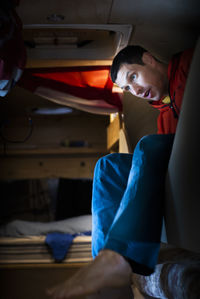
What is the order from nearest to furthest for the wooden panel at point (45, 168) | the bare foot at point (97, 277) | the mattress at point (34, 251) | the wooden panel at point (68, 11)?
the bare foot at point (97, 277) < the wooden panel at point (68, 11) < the mattress at point (34, 251) < the wooden panel at point (45, 168)

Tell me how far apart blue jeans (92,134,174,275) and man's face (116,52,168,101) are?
64mm

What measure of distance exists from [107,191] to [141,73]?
0.20 meters

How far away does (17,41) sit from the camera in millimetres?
404

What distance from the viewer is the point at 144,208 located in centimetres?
36

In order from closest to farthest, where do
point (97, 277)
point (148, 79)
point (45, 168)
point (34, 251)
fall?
point (97, 277)
point (148, 79)
point (34, 251)
point (45, 168)

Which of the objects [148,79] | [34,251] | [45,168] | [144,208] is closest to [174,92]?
[148,79]

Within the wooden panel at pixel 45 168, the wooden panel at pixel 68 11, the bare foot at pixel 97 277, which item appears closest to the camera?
the bare foot at pixel 97 277

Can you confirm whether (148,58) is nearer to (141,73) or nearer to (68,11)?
(141,73)

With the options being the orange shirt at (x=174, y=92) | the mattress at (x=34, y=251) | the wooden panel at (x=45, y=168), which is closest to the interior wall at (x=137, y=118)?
the orange shirt at (x=174, y=92)

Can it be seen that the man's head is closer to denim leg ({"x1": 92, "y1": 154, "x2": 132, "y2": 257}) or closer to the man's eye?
the man's eye

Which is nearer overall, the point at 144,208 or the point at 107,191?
the point at 144,208

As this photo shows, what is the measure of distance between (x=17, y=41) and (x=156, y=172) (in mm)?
266

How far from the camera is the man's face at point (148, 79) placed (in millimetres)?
411

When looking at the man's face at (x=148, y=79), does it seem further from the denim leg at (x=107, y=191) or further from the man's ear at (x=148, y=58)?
the denim leg at (x=107, y=191)
